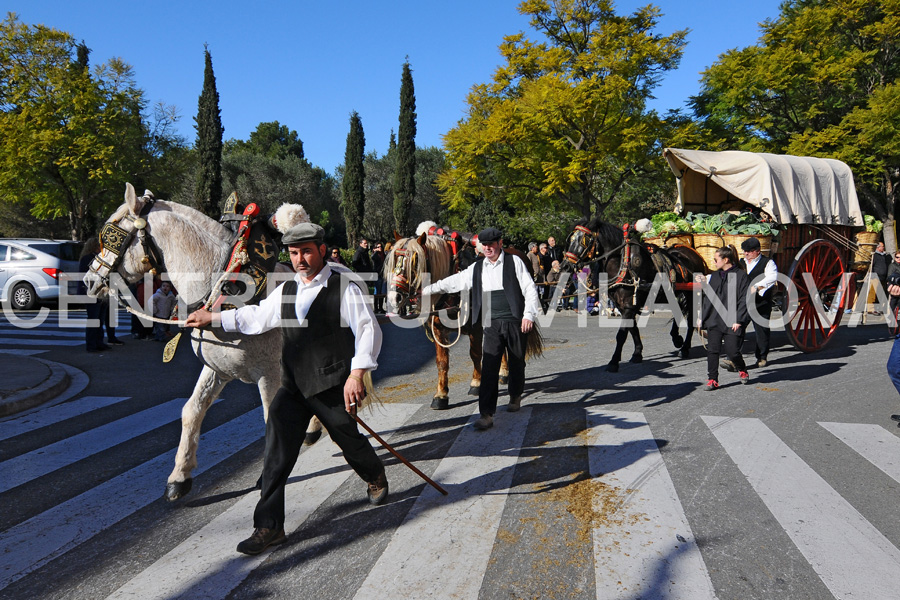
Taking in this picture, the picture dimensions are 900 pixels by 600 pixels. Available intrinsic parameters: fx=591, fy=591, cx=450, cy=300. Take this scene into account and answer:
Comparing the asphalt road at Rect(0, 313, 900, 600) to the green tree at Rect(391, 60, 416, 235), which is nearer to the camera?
the asphalt road at Rect(0, 313, 900, 600)

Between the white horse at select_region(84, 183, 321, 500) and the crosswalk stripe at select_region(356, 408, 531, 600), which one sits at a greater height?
the white horse at select_region(84, 183, 321, 500)

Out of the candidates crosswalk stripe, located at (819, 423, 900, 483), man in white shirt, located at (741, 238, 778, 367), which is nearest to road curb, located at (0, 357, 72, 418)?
crosswalk stripe, located at (819, 423, 900, 483)

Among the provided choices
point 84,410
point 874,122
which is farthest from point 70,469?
point 874,122

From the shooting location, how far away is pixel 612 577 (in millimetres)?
3049

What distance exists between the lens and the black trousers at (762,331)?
28.0 ft

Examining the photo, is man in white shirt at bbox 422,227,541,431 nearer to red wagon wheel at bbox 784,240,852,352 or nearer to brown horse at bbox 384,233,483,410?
brown horse at bbox 384,233,483,410

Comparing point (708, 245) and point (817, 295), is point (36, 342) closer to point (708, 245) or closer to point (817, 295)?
point (708, 245)

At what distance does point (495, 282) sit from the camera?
587 centimetres

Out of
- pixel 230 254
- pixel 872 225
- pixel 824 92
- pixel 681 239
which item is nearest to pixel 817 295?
pixel 681 239

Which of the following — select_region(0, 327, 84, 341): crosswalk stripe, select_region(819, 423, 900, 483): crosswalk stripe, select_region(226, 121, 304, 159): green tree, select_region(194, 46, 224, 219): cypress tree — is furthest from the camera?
select_region(226, 121, 304, 159): green tree

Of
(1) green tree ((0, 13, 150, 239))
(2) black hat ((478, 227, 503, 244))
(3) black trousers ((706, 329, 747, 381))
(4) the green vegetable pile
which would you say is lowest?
(3) black trousers ((706, 329, 747, 381))

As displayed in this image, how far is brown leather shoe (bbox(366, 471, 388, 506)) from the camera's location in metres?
3.94

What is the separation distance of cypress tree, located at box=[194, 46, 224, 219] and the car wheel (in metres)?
14.9

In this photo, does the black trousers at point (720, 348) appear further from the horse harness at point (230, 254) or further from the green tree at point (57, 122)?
the green tree at point (57, 122)
